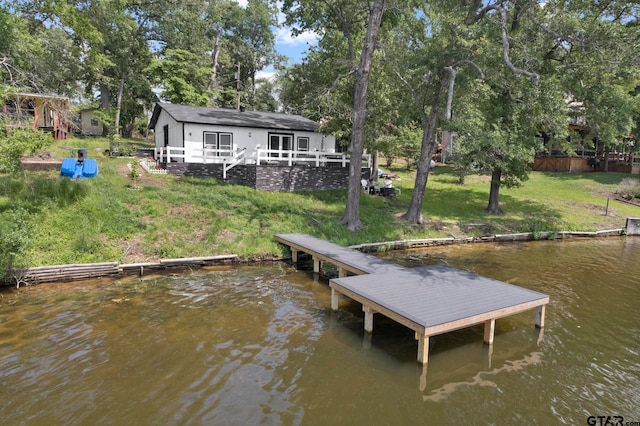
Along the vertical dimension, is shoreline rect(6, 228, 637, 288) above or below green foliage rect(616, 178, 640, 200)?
below

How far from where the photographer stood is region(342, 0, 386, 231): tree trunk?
1436cm

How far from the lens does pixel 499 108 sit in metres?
17.3

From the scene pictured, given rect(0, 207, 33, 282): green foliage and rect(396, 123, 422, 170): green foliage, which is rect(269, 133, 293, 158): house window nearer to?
rect(396, 123, 422, 170): green foliage

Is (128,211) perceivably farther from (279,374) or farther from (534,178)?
(534,178)

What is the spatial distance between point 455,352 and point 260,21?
156 ft

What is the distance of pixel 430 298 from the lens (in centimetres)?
737

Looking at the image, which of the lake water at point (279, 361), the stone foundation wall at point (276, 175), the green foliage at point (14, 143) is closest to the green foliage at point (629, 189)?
the lake water at point (279, 361)

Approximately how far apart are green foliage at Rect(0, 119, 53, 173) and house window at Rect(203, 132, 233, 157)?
1127cm

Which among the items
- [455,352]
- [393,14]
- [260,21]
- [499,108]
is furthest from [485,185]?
[260,21]

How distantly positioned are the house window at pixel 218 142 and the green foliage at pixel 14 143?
37.0 ft

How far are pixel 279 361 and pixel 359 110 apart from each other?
10949 millimetres

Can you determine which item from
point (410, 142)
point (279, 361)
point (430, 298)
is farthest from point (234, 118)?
point (279, 361)

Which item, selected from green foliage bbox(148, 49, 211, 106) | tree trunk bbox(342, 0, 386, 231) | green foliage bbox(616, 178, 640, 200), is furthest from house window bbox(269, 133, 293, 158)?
green foliage bbox(616, 178, 640, 200)

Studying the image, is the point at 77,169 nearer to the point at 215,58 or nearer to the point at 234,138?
the point at 234,138
